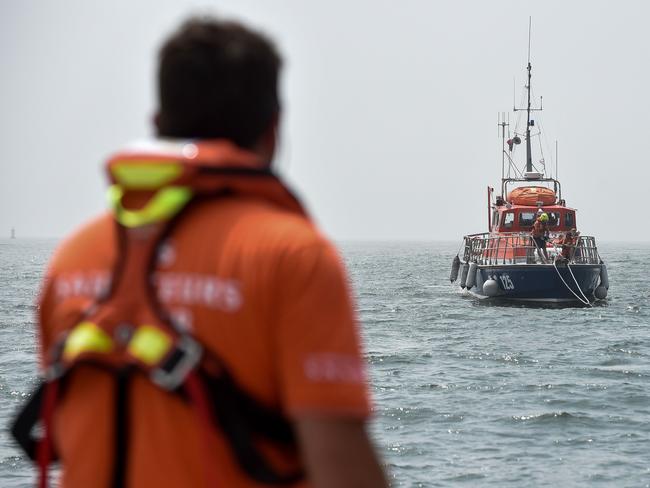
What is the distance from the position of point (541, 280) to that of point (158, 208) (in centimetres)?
2819

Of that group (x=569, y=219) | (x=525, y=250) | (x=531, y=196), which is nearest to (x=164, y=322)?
(x=525, y=250)

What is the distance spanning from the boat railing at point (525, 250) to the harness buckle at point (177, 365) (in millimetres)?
27788

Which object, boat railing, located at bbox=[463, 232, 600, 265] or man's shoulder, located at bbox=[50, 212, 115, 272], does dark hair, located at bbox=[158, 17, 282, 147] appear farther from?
boat railing, located at bbox=[463, 232, 600, 265]

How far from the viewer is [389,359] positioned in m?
19.7

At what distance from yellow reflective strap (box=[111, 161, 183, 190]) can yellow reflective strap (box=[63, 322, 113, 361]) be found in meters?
0.27

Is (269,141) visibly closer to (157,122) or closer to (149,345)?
(157,122)

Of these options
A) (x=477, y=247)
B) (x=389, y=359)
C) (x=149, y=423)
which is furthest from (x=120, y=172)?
(x=477, y=247)

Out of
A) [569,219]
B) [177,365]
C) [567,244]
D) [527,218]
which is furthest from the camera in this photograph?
[569,219]

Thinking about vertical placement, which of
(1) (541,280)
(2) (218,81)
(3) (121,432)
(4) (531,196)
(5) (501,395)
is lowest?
(5) (501,395)

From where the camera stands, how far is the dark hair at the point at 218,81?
2.06 meters

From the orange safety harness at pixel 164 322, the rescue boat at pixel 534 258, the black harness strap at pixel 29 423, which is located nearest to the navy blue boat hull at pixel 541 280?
the rescue boat at pixel 534 258

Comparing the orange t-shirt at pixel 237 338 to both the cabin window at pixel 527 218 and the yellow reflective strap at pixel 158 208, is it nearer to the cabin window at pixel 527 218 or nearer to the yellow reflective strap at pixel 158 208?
the yellow reflective strap at pixel 158 208

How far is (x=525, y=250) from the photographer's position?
31.2 metres

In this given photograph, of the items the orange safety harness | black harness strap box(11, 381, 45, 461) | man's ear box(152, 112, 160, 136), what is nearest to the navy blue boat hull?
black harness strap box(11, 381, 45, 461)
